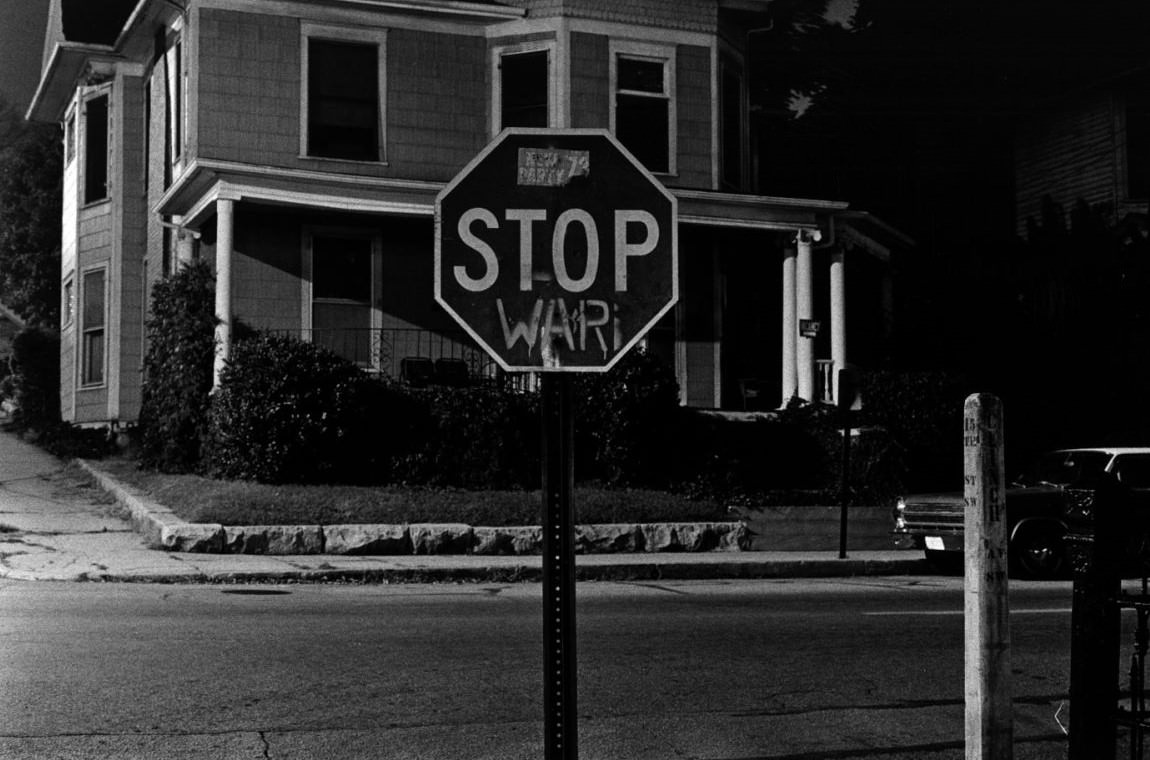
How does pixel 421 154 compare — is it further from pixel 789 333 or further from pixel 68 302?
pixel 68 302

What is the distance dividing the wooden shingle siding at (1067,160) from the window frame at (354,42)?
15.8 m

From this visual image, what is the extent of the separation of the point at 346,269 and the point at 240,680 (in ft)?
46.1

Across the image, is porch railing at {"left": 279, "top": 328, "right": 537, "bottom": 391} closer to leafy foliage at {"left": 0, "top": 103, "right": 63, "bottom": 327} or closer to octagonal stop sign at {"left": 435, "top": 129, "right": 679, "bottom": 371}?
leafy foliage at {"left": 0, "top": 103, "right": 63, "bottom": 327}

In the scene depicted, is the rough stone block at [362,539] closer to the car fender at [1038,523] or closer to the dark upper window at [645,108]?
the car fender at [1038,523]

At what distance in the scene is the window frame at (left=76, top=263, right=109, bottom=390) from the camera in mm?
25266

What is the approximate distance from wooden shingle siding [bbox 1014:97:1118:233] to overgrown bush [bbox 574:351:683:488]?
47.1 ft

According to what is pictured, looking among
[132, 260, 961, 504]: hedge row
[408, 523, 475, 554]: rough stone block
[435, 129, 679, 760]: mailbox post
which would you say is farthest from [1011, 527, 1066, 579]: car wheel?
[435, 129, 679, 760]: mailbox post

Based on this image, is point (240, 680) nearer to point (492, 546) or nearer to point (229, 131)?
point (492, 546)

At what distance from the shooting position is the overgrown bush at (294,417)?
17219 mm

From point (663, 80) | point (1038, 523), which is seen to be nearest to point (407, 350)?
point (663, 80)

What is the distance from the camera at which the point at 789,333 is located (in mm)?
21016

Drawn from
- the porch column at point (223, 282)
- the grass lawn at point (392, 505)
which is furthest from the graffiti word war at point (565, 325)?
the porch column at point (223, 282)

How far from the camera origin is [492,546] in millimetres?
15391

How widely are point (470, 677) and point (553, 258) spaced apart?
4.41m
